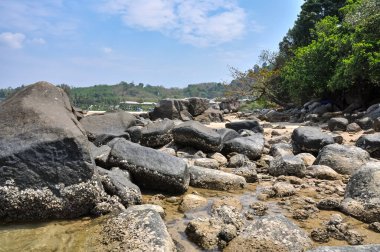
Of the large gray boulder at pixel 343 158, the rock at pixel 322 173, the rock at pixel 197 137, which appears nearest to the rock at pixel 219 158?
the rock at pixel 197 137

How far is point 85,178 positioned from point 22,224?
932 millimetres

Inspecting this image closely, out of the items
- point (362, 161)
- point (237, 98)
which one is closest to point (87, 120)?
point (362, 161)

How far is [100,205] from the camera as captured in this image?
5207 millimetres

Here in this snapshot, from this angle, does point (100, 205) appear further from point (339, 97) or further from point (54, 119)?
point (339, 97)

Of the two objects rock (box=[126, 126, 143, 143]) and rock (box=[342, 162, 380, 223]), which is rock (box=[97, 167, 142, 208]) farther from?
rock (box=[126, 126, 143, 143])

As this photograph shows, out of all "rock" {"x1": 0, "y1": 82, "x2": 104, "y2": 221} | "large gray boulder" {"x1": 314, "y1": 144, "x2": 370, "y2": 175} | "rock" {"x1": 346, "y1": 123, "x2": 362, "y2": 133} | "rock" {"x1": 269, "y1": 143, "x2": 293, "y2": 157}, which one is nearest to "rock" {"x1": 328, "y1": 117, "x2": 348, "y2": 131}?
"rock" {"x1": 346, "y1": 123, "x2": 362, "y2": 133}

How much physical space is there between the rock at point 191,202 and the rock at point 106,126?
187 inches

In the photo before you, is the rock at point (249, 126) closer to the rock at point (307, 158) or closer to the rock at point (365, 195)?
the rock at point (307, 158)

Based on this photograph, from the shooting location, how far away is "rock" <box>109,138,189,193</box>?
6.44m

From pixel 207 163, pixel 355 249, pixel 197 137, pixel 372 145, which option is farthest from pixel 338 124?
pixel 355 249

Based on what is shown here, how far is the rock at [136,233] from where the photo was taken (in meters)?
4.13

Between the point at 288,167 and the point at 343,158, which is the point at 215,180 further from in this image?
the point at 343,158

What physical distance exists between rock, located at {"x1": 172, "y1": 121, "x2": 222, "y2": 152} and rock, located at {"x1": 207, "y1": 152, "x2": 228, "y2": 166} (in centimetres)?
20

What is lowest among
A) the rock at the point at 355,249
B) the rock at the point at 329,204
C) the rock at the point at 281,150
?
the rock at the point at 329,204
